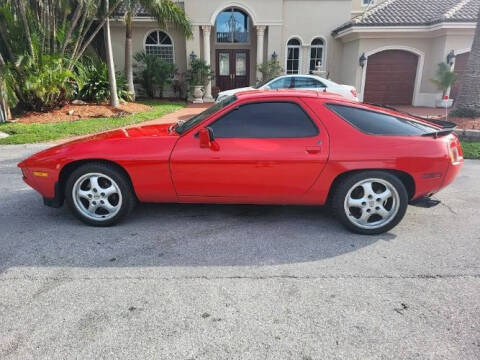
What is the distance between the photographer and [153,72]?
653 inches

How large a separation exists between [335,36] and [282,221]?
637 inches

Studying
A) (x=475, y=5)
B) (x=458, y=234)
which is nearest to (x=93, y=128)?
(x=458, y=234)

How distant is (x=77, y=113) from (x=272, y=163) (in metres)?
10.2

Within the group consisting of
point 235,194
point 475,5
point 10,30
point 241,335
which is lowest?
point 241,335

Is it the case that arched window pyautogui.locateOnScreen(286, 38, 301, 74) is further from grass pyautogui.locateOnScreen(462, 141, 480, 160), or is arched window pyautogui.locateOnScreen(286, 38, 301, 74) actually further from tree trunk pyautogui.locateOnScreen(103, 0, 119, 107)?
grass pyautogui.locateOnScreen(462, 141, 480, 160)

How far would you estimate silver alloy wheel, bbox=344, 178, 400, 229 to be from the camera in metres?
3.49

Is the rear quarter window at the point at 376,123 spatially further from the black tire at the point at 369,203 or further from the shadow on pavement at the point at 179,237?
the shadow on pavement at the point at 179,237

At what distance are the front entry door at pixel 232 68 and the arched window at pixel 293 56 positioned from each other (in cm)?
243

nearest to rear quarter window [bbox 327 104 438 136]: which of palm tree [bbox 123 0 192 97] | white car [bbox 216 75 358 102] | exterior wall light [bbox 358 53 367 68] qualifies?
white car [bbox 216 75 358 102]

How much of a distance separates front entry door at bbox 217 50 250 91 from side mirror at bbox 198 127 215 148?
16657 mm

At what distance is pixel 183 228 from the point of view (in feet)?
12.1

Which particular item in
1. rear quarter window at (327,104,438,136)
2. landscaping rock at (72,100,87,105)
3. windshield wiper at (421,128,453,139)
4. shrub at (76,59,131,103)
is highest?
shrub at (76,59,131,103)

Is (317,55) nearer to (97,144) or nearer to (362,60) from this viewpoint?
(362,60)

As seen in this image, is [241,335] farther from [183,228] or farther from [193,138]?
[193,138]
